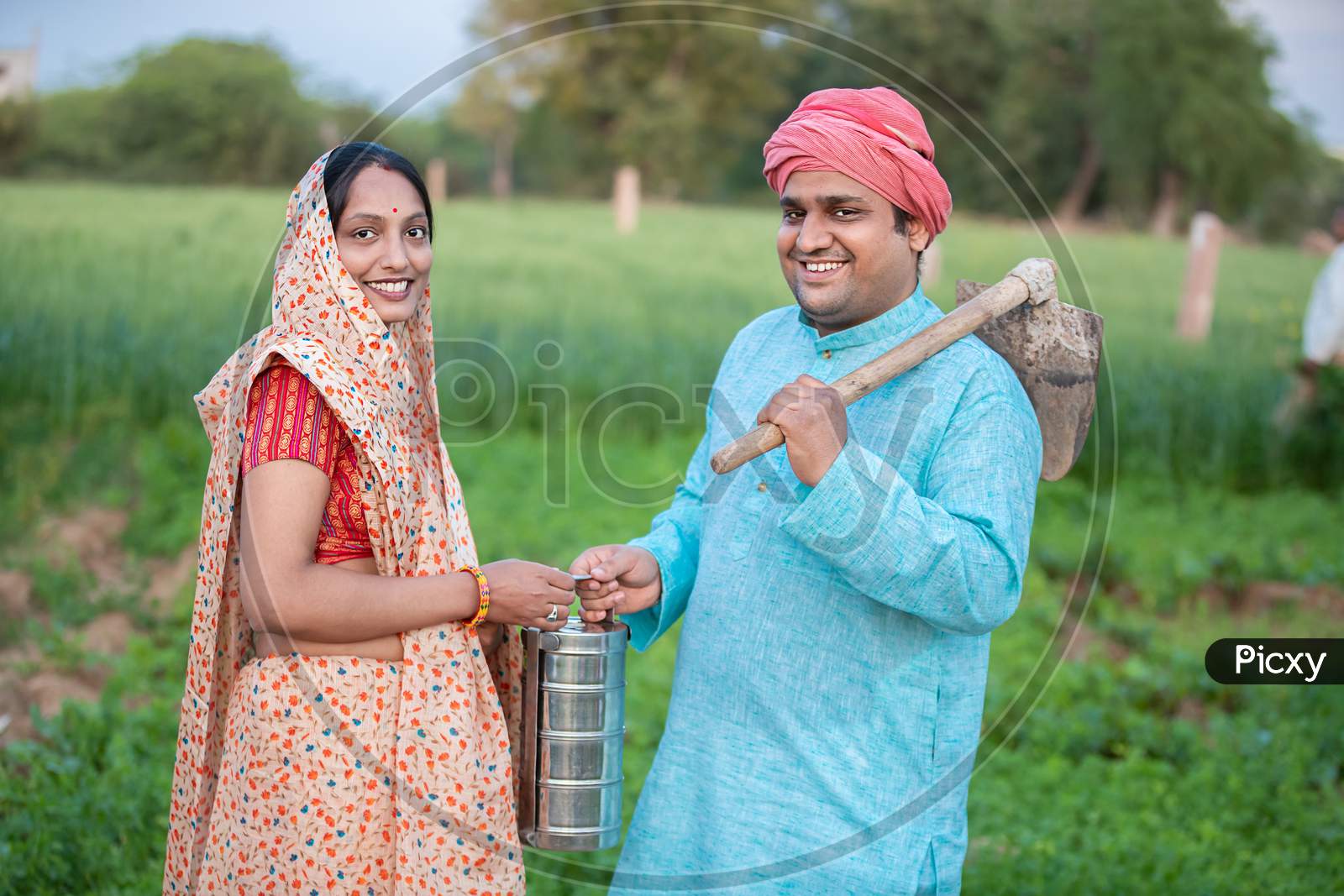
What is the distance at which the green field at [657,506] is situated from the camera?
363cm

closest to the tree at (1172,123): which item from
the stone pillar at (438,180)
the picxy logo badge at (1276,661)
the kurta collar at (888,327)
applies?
the stone pillar at (438,180)

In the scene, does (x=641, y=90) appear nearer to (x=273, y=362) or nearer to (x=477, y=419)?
(x=477, y=419)

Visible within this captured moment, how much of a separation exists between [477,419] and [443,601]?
5737 millimetres

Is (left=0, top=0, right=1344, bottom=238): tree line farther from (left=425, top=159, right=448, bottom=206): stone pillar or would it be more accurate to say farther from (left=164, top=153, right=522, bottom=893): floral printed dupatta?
(left=164, top=153, right=522, bottom=893): floral printed dupatta

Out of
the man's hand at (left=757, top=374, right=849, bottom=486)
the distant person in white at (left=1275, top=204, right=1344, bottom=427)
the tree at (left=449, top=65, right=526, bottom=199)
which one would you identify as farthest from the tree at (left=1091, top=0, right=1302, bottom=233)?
the man's hand at (left=757, top=374, right=849, bottom=486)

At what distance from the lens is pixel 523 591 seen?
6.42 feet

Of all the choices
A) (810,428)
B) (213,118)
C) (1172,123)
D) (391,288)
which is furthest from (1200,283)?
(1172,123)

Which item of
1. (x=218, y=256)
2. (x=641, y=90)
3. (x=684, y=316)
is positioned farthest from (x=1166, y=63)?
(x=218, y=256)

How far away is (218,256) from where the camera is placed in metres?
9.16

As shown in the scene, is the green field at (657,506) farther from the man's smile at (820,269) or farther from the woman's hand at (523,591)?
the man's smile at (820,269)

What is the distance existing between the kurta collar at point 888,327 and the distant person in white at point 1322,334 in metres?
5.06

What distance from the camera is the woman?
1812mm

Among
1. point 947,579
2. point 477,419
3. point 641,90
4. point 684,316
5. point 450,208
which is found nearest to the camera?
point 947,579

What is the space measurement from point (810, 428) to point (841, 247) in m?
0.37
